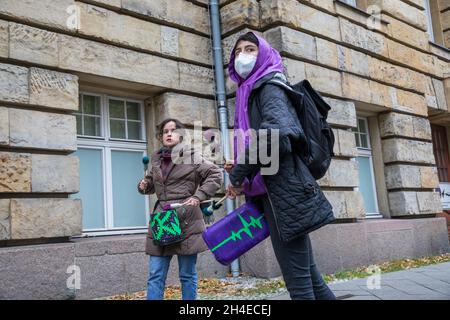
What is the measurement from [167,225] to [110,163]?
297 cm

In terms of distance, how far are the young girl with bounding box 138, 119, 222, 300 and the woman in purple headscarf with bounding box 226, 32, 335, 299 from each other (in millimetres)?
958

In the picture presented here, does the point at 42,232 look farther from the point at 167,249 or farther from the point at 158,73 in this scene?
the point at 158,73

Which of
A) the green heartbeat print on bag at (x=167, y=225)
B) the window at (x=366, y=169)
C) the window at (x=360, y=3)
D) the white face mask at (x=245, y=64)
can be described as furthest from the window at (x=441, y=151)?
the white face mask at (x=245, y=64)

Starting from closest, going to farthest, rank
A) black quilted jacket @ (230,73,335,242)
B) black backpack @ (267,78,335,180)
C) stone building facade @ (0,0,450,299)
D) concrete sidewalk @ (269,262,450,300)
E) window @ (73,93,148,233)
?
black quilted jacket @ (230,73,335,242) < black backpack @ (267,78,335,180) < concrete sidewalk @ (269,262,450,300) < stone building facade @ (0,0,450,299) < window @ (73,93,148,233)

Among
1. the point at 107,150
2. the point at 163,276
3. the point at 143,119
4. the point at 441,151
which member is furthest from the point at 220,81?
the point at 441,151

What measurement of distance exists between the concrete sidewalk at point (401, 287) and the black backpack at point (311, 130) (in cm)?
238

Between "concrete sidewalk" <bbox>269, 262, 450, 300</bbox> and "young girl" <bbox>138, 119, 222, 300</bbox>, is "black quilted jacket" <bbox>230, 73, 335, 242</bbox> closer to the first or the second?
"young girl" <bbox>138, 119, 222, 300</bbox>

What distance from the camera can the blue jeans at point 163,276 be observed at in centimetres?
411

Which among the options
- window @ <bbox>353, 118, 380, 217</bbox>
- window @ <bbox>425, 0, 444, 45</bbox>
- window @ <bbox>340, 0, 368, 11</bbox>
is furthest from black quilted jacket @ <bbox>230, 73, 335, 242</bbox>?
window @ <bbox>425, 0, 444, 45</bbox>

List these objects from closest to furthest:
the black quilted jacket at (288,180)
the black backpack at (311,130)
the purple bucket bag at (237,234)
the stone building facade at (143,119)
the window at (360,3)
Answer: the black quilted jacket at (288,180) → the black backpack at (311,130) → the purple bucket bag at (237,234) → the stone building facade at (143,119) → the window at (360,3)

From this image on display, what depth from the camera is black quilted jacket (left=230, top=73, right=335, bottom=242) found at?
118 inches

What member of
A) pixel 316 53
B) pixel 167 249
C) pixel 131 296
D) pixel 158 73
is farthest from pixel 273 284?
pixel 316 53

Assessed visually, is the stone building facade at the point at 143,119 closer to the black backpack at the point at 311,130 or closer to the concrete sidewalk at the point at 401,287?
the concrete sidewalk at the point at 401,287

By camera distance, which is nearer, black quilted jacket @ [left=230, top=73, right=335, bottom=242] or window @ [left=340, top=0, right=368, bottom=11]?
black quilted jacket @ [left=230, top=73, right=335, bottom=242]
